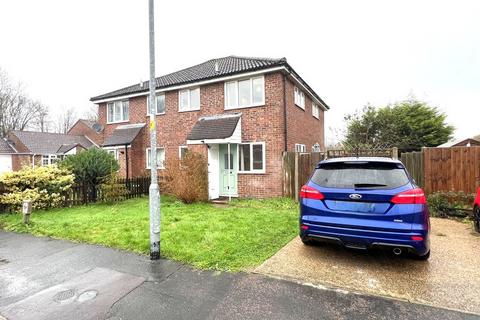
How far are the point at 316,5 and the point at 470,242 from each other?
10.6 metres

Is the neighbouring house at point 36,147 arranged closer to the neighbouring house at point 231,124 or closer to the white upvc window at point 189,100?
the neighbouring house at point 231,124

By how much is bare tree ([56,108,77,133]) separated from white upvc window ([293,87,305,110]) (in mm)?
56555

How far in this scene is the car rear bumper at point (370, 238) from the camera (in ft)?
11.8

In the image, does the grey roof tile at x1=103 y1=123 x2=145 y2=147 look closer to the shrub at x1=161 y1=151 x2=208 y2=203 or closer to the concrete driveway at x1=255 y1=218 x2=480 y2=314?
the shrub at x1=161 y1=151 x2=208 y2=203

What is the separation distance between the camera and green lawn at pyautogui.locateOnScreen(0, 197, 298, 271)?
4.78 meters

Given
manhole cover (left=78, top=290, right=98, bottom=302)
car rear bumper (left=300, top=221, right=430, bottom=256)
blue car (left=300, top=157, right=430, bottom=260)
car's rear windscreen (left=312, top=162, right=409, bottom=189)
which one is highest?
car's rear windscreen (left=312, top=162, right=409, bottom=189)

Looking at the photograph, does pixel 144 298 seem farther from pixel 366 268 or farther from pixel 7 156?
pixel 7 156

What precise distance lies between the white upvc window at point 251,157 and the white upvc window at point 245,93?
6.20 feet

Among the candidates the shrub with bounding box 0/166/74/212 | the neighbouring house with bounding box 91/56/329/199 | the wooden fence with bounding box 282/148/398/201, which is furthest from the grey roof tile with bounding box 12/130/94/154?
the wooden fence with bounding box 282/148/398/201

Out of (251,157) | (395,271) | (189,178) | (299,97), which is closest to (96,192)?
(189,178)

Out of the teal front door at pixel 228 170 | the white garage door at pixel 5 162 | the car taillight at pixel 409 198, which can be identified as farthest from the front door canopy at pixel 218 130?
the white garage door at pixel 5 162

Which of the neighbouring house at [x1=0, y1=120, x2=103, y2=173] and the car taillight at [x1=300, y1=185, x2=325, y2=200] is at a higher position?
the neighbouring house at [x1=0, y1=120, x2=103, y2=173]

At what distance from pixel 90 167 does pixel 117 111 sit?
6766mm

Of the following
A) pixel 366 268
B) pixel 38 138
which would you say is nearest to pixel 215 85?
pixel 366 268
